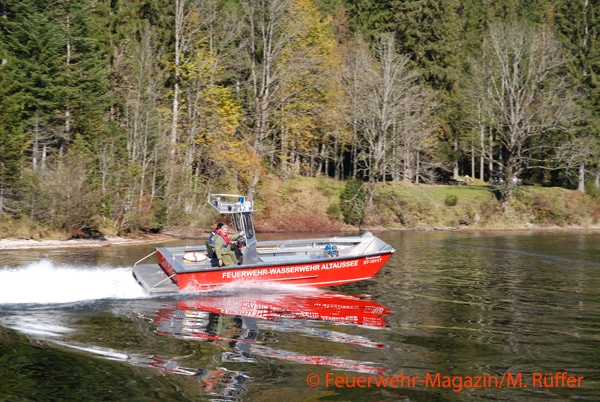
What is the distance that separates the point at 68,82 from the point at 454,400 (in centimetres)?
3347

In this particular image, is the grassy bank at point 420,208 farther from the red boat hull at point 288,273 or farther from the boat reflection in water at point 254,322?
the boat reflection in water at point 254,322

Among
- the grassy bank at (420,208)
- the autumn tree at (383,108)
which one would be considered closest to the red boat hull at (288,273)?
the grassy bank at (420,208)

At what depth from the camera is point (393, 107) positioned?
160ft

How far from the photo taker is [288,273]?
63.5 feet

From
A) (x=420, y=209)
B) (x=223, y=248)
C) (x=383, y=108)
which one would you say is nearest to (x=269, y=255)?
(x=223, y=248)

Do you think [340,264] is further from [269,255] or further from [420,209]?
[420,209]

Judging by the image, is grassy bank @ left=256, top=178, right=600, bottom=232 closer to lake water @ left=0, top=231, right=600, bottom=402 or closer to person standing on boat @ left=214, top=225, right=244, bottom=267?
lake water @ left=0, top=231, right=600, bottom=402

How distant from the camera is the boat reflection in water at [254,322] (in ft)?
38.9

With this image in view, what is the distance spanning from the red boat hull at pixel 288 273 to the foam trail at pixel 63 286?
1.26 meters

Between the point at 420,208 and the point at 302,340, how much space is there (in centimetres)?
3579

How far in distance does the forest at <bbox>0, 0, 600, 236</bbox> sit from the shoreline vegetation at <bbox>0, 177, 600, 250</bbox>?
1411 mm
